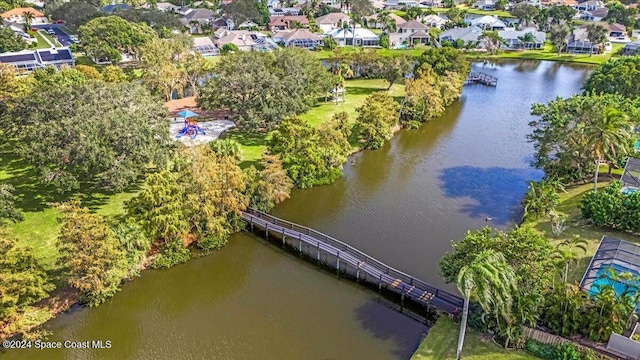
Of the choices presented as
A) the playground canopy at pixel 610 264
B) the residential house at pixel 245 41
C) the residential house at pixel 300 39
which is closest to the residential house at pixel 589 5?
the residential house at pixel 300 39

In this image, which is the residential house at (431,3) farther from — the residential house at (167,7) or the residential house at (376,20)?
the residential house at (167,7)

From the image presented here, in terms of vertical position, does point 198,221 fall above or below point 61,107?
below

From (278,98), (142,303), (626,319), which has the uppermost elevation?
(278,98)

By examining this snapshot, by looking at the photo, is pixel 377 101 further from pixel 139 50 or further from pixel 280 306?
pixel 139 50

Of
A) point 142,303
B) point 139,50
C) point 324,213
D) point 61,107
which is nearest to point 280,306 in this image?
point 142,303

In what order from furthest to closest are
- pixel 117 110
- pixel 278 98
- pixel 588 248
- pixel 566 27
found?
pixel 566 27 < pixel 278 98 < pixel 117 110 < pixel 588 248
